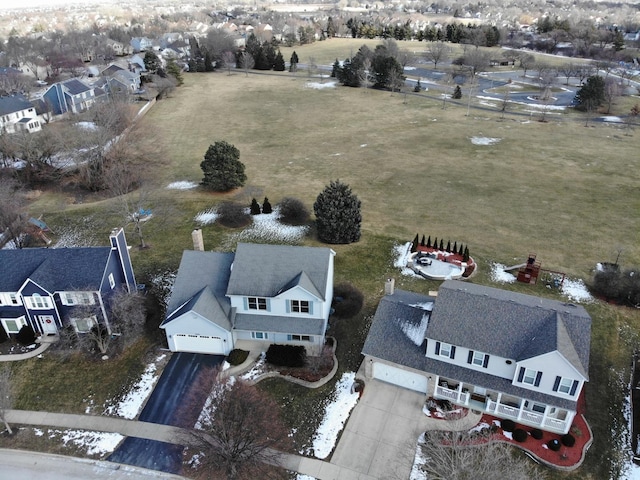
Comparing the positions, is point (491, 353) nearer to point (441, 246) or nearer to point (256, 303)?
point (256, 303)

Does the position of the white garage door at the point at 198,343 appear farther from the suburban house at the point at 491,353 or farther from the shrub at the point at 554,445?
the shrub at the point at 554,445

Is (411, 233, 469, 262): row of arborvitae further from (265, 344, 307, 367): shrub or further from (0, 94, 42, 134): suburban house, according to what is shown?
(0, 94, 42, 134): suburban house

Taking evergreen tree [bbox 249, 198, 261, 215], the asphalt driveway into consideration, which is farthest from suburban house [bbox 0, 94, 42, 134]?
the asphalt driveway

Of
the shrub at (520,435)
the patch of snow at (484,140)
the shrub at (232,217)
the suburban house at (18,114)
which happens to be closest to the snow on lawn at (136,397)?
the shrub at (232,217)

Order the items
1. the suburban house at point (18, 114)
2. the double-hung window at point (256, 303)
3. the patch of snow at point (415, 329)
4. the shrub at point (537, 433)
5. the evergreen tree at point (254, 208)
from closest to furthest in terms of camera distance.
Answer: the shrub at point (537, 433)
the patch of snow at point (415, 329)
the double-hung window at point (256, 303)
the evergreen tree at point (254, 208)
the suburban house at point (18, 114)

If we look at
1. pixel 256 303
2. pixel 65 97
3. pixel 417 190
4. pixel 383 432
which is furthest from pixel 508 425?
pixel 65 97

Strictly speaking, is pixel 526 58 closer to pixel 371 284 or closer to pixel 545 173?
pixel 545 173
